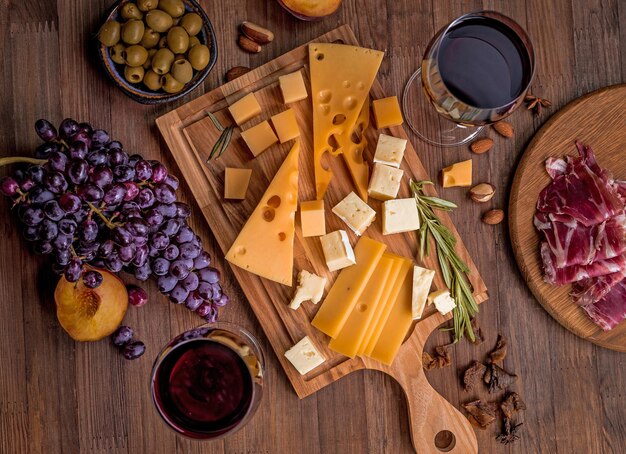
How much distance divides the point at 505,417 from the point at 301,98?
82 cm

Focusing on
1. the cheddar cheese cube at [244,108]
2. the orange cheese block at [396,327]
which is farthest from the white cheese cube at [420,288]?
the cheddar cheese cube at [244,108]

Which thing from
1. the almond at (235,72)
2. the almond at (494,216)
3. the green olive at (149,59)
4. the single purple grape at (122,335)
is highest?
the green olive at (149,59)

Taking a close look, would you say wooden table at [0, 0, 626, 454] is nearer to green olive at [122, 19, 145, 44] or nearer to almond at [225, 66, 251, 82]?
almond at [225, 66, 251, 82]

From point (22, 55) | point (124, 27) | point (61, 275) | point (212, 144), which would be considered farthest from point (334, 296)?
point (22, 55)

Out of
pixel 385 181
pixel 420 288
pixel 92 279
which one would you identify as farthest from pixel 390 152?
pixel 92 279

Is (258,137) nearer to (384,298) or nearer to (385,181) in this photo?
(385,181)

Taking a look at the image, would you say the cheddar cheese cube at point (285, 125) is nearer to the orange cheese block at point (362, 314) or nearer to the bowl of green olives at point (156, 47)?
the bowl of green olives at point (156, 47)

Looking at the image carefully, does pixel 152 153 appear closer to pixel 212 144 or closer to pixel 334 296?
pixel 212 144

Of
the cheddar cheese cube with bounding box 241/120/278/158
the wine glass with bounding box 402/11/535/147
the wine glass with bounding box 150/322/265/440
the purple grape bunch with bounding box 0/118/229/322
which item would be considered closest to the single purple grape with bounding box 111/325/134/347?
the purple grape bunch with bounding box 0/118/229/322

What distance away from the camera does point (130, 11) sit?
4.10 feet

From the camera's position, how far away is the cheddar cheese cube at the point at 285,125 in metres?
1.33

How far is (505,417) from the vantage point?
1.40 m

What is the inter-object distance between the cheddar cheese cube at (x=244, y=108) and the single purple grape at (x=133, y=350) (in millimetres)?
510

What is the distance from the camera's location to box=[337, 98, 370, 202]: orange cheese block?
4.41 feet
